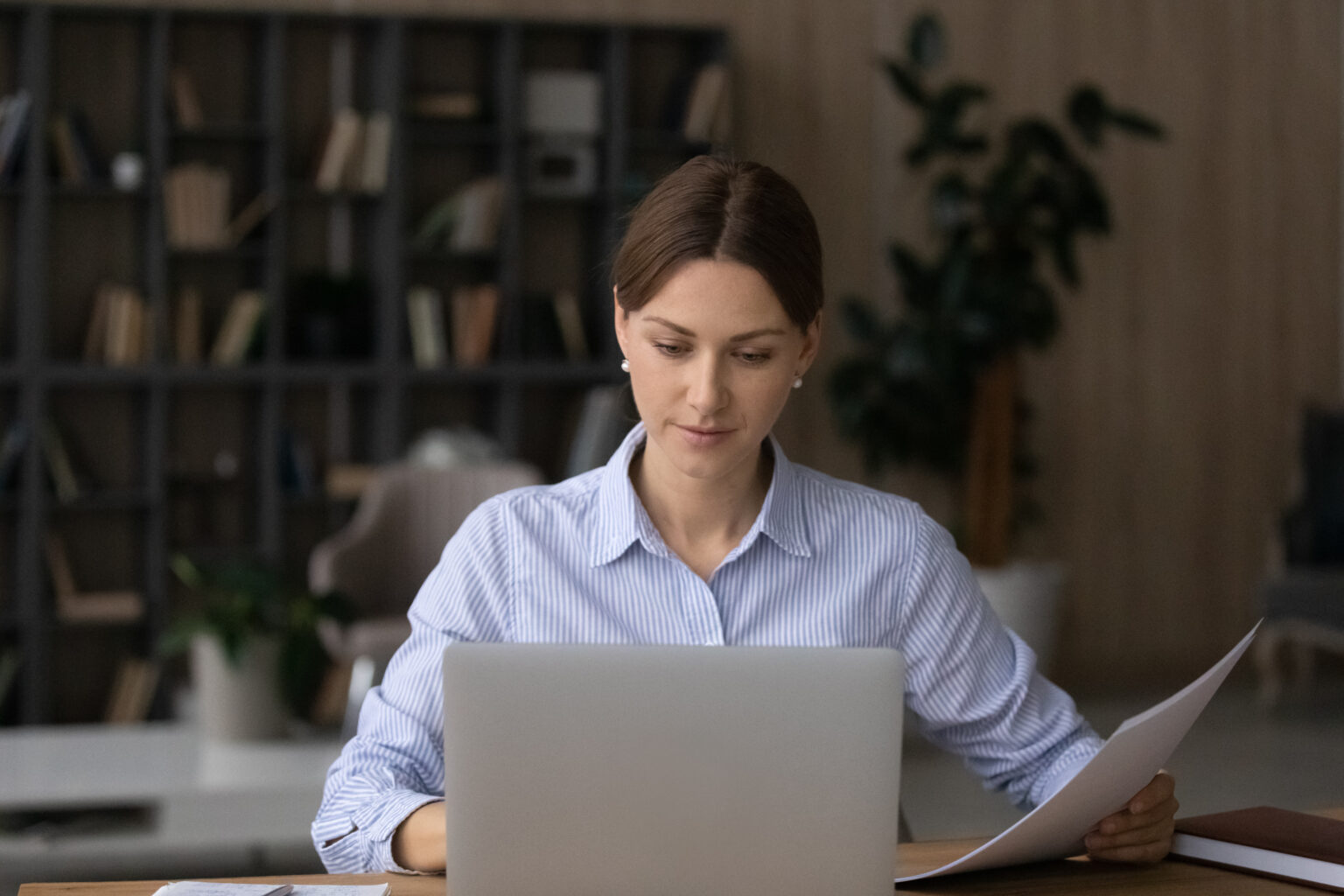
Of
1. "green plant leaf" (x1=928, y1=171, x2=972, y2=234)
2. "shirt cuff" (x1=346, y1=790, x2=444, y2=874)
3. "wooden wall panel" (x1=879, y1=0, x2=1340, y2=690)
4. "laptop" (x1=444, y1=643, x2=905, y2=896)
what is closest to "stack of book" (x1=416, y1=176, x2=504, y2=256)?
"green plant leaf" (x1=928, y1=171, x2=972, y2=234)

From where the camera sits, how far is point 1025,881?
4.39ft

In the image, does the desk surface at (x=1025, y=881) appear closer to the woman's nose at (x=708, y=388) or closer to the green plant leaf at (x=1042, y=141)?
the woman's nose at (x=708, y=388)

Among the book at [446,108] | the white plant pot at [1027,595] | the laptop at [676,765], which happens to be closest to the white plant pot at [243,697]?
the book at [446,108]

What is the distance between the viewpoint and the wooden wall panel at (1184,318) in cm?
598

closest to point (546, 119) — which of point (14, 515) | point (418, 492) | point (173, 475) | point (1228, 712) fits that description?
point (418, 492)

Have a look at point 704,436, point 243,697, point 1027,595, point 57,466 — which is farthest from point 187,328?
point 704,436

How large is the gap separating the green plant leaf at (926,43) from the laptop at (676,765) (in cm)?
466

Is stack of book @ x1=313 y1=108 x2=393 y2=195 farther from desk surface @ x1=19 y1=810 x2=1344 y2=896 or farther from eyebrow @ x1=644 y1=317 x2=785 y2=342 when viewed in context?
desk surface @ x1=19 y1=810 x2=1344 y2=896

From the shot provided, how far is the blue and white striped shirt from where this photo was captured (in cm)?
153

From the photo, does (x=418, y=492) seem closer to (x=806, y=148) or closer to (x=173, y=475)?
(x=173, y=475)

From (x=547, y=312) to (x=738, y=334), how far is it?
150 inches

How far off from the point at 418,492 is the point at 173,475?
0.97 m

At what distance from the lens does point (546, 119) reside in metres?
5.26

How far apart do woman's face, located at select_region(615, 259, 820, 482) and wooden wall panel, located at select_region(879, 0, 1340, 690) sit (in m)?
4.68
